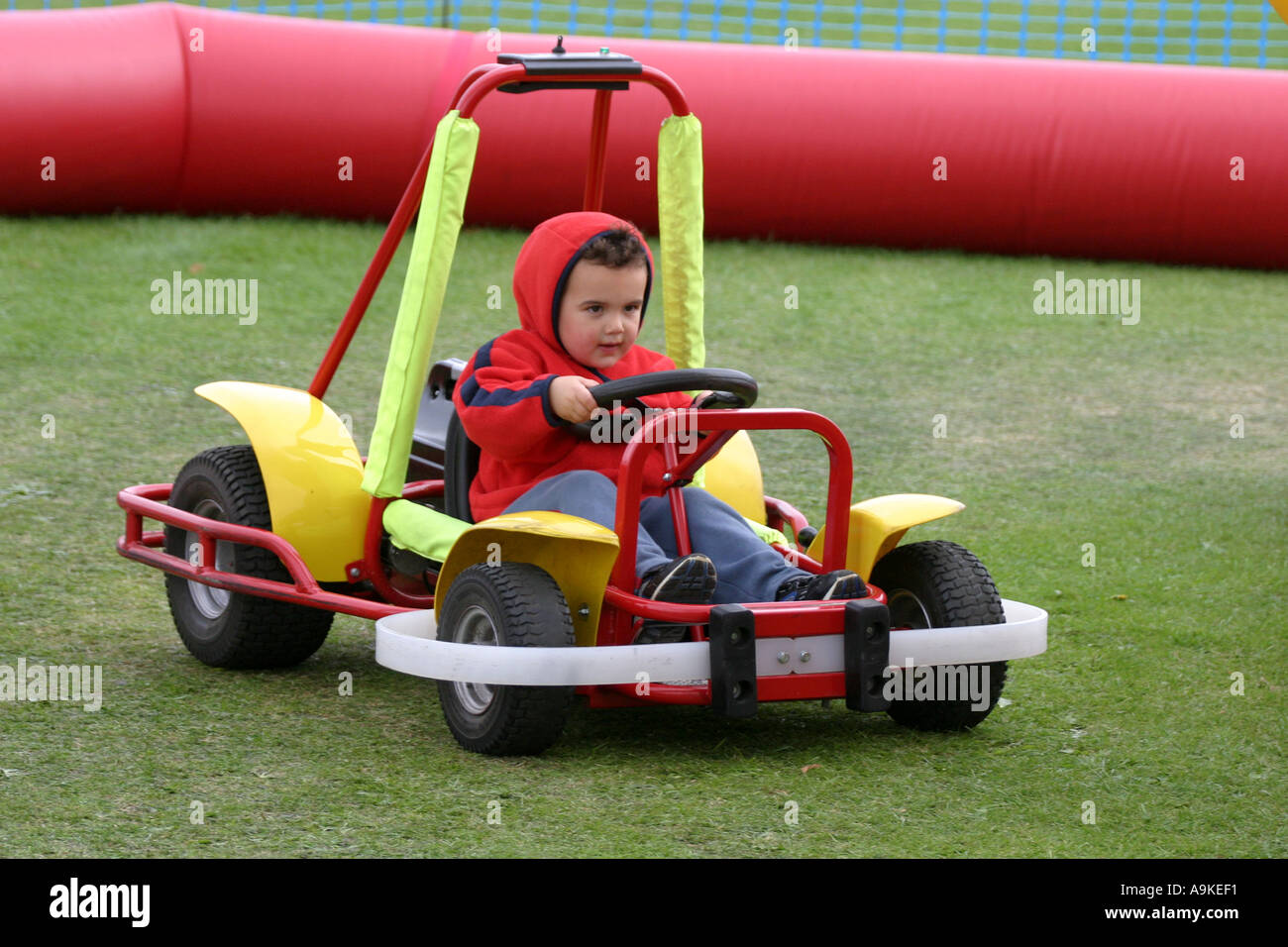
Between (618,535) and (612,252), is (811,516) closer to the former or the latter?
(612,252)

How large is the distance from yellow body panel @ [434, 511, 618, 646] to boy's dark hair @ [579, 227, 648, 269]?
1.89 feet

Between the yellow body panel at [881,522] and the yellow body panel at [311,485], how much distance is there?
111cm

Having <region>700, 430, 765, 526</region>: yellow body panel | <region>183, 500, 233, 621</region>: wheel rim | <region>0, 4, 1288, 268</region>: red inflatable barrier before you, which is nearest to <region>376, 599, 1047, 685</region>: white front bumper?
<region>183, 500, 233, 621</region>: wheel rim

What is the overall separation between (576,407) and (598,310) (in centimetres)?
31

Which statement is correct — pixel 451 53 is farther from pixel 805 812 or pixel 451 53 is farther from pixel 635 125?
pixel 805 812

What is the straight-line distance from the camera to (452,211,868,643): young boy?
3781mm

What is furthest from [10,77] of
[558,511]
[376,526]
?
[558,511]

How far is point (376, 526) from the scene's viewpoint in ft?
13.8

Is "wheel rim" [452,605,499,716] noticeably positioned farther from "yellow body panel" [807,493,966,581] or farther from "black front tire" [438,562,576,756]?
"yellow body panel" [807,493,966,581]

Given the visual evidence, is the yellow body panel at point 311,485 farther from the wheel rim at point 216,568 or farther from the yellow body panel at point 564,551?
the yellow body panel at point 564,551

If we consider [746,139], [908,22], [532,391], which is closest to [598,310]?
[532,391]

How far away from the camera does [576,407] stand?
374 cm

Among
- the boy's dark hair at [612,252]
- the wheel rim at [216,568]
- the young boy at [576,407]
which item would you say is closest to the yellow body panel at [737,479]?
the young boy at [576,407]

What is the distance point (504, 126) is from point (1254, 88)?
3995 millimetres
